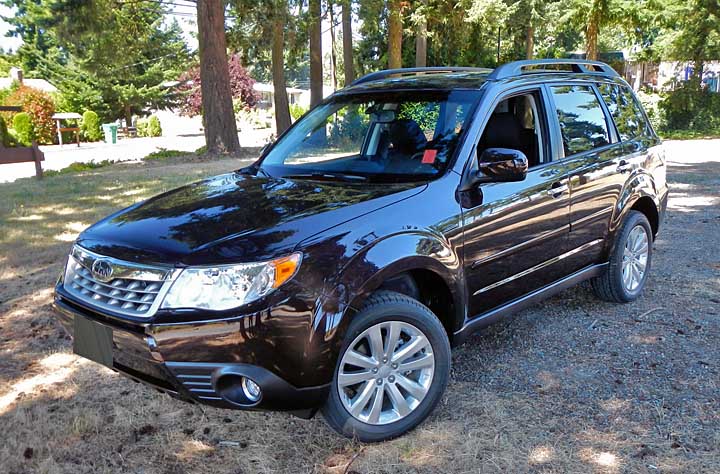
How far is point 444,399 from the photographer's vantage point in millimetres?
3748

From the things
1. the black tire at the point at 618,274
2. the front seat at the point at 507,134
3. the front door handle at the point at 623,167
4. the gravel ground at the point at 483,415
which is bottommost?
the gravel ground at the point at 483,415

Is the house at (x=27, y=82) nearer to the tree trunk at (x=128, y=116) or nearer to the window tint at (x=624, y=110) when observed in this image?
the tree trunk at (x=128, y=116)

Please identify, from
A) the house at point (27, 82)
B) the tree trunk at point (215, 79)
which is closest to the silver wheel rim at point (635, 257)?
the tree trunk at point (215, 79)

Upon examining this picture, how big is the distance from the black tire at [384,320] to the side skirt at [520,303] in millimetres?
343

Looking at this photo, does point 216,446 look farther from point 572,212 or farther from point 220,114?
point 220,114

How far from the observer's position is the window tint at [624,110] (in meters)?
5.11

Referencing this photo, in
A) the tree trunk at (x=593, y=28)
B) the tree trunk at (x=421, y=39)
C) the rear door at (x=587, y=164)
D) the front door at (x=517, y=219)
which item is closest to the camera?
the front door at (x=517, y=219)

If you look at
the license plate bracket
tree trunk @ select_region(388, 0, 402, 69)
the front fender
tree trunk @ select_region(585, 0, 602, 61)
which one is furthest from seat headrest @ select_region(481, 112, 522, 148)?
tree trunk @ select_region(585, 0, 602, 61)

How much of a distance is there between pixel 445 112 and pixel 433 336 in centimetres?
142

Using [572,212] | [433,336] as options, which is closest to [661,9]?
[572,212]

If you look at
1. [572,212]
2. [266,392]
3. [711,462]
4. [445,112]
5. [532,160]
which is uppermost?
[445,112]

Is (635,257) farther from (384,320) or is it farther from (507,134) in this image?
(384,320)

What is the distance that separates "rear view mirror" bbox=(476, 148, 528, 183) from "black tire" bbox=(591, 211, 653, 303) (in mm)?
1772

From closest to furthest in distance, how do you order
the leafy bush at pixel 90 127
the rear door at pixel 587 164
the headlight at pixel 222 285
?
the headlight at pixel 222 285 < the rear door at pixel 587 164 < the leafy bush at pixel 90 127
